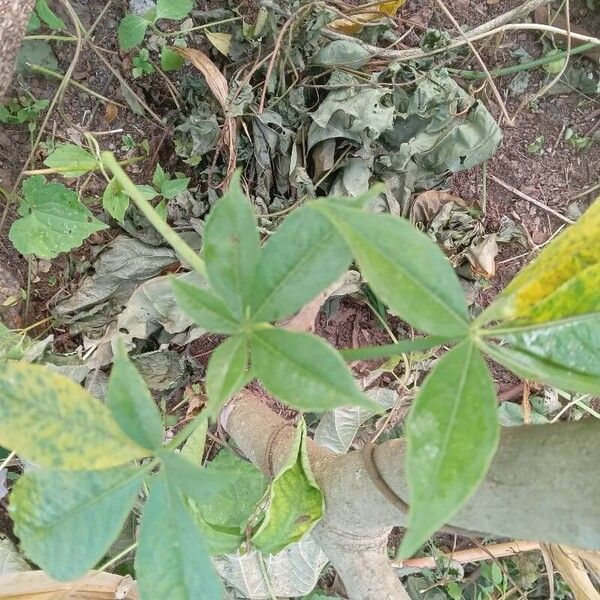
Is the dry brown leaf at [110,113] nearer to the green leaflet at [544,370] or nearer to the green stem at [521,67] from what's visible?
the green stem at [521,67]

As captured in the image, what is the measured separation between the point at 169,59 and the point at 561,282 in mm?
1131

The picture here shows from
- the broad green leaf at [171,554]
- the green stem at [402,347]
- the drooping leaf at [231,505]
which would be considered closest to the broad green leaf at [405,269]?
the green stem at [402,347]

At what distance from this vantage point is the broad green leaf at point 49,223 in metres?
1.18

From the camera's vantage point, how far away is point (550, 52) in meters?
1.61

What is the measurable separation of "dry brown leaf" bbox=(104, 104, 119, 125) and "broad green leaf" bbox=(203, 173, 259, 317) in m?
1.06

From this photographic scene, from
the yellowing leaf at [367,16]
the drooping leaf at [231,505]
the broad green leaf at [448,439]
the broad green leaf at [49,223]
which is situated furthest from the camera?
the yellowing leaf at [367,16]

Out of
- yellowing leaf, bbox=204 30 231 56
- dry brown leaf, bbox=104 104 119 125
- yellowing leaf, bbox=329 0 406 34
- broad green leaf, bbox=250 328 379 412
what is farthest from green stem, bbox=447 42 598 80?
broad green leaf, bbox=250 328 379 412

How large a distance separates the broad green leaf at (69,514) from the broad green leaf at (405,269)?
0.87 feet

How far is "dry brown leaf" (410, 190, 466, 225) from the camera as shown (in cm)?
145

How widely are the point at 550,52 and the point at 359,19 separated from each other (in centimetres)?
53

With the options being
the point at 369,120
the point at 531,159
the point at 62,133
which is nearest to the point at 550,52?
the point at 531,159

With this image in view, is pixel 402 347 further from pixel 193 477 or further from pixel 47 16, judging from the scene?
pixel 47 16

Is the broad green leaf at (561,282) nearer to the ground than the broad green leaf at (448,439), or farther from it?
farther from it

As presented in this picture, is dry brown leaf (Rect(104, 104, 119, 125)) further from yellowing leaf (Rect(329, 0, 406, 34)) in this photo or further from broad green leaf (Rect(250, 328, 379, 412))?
broad green leaf (Rect(250, 328, 379, 412))
